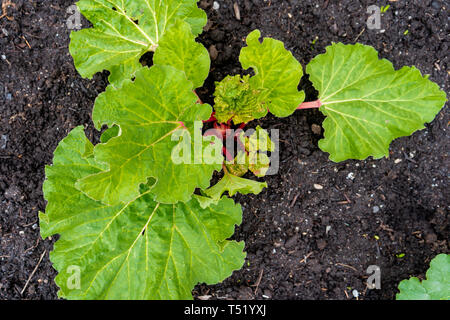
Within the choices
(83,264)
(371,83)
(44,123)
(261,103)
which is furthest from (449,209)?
(44,123)

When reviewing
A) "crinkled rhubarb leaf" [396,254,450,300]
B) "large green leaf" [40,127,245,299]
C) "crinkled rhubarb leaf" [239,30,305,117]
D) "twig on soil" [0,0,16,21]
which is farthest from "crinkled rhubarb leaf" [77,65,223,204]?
"crinkled rhubarb leaf" [396,254,450,300]

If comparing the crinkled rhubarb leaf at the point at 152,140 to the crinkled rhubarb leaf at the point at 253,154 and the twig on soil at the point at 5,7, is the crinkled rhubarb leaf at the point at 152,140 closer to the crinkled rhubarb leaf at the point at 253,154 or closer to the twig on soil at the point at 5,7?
the crinkled rhubarb leaf at the point at 253,154

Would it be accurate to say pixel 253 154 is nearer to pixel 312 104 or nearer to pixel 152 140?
pixel 312 104

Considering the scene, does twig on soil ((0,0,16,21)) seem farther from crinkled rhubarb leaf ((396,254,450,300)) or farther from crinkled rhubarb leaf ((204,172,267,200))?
crinkled rhubarb leaf ((396,254,450,300))

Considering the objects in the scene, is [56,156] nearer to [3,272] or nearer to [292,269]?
[3,272]

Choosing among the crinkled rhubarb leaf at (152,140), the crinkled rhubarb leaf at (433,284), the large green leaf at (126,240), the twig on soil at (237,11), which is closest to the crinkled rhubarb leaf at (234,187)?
the large green leaf at (126,240)

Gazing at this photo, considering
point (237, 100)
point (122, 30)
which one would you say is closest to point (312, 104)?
point (237, 100)
